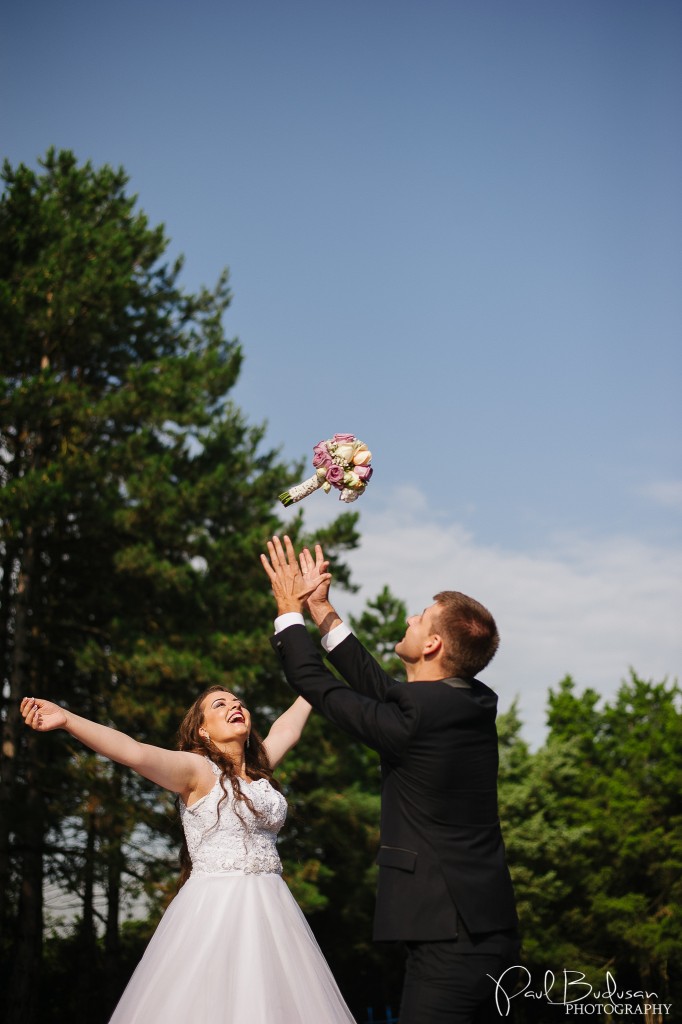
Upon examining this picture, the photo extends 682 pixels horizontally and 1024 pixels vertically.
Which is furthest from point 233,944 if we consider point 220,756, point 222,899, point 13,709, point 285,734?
point 13,709

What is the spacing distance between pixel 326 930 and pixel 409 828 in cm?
3024

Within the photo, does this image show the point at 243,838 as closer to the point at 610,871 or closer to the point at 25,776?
the point at 25,776

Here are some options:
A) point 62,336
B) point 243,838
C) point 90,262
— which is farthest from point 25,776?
point 243,838

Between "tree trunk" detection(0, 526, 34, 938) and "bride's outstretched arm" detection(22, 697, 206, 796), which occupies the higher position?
"tree trunk" detection(0, 526, 34, 938)

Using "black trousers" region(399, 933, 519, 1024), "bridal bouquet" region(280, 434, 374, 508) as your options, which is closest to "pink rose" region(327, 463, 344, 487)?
"bridal bouquet" region(280, 434, 374, 508)

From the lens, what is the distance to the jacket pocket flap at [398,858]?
3576 millimetres

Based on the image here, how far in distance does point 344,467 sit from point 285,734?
1.65 metres

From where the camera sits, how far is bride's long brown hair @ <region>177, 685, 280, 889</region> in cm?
512

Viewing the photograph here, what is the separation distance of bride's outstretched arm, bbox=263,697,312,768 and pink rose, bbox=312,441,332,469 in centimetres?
134

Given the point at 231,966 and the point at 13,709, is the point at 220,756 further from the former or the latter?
the point at 13,709

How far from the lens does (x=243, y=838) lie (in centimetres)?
501

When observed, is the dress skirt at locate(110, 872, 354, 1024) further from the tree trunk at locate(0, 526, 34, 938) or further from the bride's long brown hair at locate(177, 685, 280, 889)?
the tree trunk at locate(0, 526, 34, 938)

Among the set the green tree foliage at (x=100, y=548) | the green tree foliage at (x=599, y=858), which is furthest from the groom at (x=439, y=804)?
the green tree foliage at (x=599, y=858)

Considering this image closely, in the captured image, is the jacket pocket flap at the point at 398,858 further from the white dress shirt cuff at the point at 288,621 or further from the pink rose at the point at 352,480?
the pink rose at the point at 352,480
